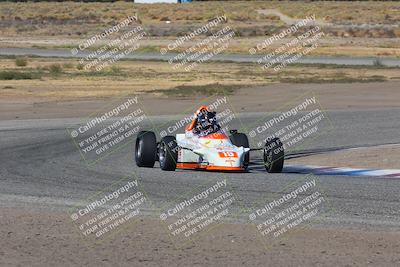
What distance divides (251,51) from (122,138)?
135ft

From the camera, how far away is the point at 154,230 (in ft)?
44.3

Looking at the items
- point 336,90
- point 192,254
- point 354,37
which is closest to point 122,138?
point 192,254

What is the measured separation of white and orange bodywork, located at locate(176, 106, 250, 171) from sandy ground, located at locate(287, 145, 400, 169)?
3217 mm

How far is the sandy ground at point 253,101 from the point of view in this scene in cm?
3475

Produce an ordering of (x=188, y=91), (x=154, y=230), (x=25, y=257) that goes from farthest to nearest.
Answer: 1. (x=188, y=91)
2. (x=154, y=230)
3. (x=25, y=257)

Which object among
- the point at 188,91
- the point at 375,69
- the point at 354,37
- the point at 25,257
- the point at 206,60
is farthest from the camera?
the point at 354,37

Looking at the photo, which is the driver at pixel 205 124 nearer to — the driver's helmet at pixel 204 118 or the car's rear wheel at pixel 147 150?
the driver's helmet at pixel 204 118

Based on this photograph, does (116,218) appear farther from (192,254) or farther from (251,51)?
(251,51)

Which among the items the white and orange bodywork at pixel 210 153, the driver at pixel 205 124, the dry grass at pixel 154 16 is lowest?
the white and orange bodywork at pixel 210 153

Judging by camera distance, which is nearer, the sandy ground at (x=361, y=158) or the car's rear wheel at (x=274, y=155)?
the car's rear wheel at (x=274, y=155)

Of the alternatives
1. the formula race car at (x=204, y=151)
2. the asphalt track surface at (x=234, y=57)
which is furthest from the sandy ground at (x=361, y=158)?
the asphalt track surface at (x=234, y=57)

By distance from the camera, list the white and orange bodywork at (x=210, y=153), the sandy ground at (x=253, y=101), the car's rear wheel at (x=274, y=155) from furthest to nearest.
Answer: the sandy ground at (x=253, y=101)
the car's rear wheel at (x=274, y=155)
the white and orange bodywork at (x=210, y=153)

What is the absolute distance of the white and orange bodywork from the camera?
63.1 ft

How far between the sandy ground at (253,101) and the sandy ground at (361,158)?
1078 cm
